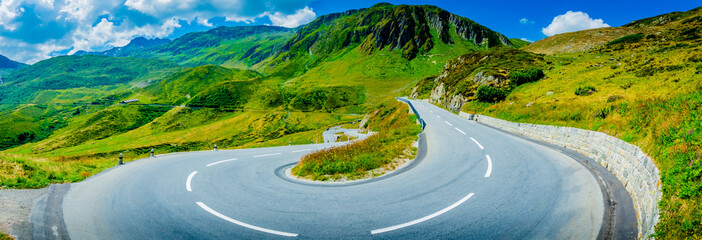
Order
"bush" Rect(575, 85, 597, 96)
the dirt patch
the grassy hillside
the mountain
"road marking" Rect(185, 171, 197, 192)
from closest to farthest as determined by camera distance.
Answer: the grassy hillside < the dirt patch < "road marking" Rect(185, 171, 197, 192) < "bush" Rect(575, 85, 597, 96) < the mountain

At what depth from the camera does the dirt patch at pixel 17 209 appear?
5.79m

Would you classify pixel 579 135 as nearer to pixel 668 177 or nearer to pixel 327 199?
pixel 668 177

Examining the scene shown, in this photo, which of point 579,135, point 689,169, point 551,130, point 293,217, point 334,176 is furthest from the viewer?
point 551,130

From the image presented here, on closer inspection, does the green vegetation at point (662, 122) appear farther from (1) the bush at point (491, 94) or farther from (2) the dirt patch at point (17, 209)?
(2) the dirt patch at point (17, 209)

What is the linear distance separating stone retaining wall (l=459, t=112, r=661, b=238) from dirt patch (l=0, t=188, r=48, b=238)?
13546 mm

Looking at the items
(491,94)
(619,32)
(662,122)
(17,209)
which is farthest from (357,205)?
(619,32)

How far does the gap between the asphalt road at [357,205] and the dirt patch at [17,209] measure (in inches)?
27.1

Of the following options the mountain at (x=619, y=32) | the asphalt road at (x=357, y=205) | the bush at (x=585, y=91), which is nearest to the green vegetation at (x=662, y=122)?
the bush at (x=585, y=91)

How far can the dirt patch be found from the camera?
19.0 feet

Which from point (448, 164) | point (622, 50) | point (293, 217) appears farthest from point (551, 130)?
point (622, 50)

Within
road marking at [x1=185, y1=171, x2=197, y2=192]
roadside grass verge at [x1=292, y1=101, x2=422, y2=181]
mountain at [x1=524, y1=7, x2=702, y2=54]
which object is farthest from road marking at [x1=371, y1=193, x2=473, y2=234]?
mountain at [x1=524, y1=7, x2=702, y2=54]

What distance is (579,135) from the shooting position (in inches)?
508

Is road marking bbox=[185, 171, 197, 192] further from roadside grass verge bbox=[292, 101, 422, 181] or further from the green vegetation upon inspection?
the green vegetation

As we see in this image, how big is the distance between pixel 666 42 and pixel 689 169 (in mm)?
70599
